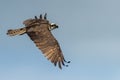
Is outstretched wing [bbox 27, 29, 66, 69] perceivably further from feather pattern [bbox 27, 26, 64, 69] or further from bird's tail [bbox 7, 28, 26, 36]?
bird's tail [bbox 7, 28, 26, 36]

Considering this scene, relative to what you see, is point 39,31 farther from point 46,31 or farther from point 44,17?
point 44,17

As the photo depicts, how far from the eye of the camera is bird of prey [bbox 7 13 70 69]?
32344mm

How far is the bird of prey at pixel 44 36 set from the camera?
106ft

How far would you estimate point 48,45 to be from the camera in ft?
110

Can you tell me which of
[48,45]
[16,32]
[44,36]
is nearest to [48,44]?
[48,45]

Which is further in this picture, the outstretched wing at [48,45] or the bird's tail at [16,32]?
the bird's tail at [16,32]

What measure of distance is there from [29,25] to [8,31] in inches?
77.0

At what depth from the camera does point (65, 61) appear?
3262 cm

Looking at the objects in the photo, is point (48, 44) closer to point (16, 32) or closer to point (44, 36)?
point (44, 36)

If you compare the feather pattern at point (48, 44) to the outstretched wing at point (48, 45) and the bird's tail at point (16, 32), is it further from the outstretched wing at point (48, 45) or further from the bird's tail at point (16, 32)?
the bird's tail at point (16, 32)

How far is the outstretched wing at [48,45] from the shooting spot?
3206cm

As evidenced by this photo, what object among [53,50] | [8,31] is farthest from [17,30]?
[53,50]

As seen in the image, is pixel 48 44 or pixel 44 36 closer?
pixel 48 44

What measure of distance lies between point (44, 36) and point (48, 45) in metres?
1.72
